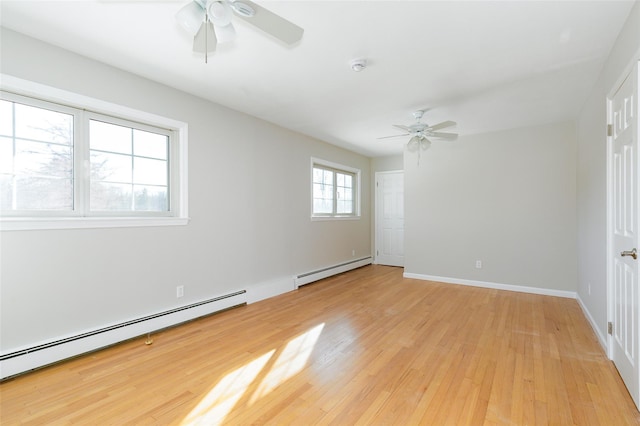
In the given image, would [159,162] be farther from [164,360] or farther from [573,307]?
[573,307]

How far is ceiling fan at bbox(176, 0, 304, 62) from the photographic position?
157cm

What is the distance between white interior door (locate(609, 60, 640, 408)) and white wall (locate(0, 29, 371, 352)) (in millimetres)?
3622

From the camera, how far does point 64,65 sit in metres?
2.45

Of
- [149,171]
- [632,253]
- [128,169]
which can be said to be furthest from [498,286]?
[128,169]

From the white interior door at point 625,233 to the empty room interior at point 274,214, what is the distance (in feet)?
0.09

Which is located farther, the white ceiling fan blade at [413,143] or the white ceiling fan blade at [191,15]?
the white ceiling fan blade at [413,143]

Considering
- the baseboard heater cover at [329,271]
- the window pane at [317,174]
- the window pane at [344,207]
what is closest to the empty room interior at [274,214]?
the baseboard heater cover at [329,271]

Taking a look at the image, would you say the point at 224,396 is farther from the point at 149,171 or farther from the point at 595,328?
the point at 595,328

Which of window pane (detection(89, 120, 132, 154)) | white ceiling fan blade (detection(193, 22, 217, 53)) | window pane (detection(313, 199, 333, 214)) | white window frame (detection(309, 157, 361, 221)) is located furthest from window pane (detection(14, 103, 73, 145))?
window pane (detection(313, 199, 333, 214))

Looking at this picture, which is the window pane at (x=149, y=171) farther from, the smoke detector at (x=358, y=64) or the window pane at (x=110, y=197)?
the smoke detector at (x=358, y=64)

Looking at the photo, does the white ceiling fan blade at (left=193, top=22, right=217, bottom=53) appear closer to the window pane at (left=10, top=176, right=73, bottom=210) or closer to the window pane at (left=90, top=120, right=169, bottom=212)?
the window pane at (left=90, top=120, right=169, bottom=212)

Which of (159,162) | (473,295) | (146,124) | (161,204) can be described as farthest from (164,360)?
(473,295)

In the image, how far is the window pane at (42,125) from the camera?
7.55ft

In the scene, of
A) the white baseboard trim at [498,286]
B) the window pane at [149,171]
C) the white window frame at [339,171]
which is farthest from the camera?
the white window frame at [339,171]
